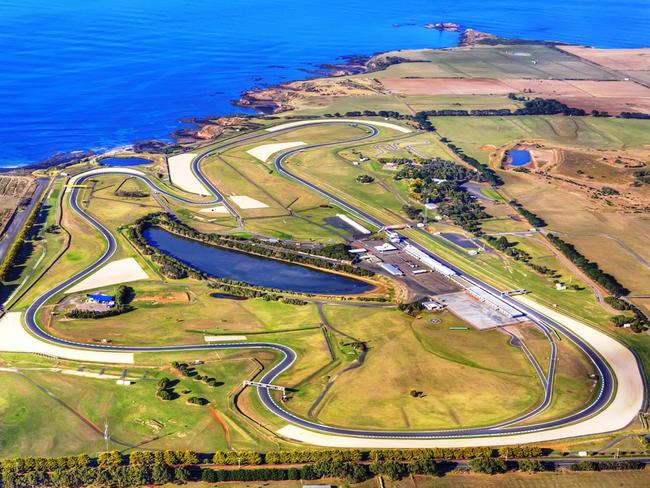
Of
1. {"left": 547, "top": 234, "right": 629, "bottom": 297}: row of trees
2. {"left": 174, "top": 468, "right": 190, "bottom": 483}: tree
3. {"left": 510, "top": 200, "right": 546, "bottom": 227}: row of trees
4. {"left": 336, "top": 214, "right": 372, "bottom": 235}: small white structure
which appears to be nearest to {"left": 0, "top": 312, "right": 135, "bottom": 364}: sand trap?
{"left": 174, "top": 468, "right": 190, "bottom": 483}: tree

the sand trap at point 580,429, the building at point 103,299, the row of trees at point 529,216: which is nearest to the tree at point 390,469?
the sand trap at point 580,429

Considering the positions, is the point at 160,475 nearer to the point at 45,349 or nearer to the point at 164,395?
the point at 164,395

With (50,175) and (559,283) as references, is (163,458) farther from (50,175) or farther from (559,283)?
(50,175)

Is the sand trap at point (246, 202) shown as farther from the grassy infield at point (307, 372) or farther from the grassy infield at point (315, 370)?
the grassy infield at point (315, 370)

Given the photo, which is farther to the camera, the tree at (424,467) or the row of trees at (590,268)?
the row of trees at (590,268)

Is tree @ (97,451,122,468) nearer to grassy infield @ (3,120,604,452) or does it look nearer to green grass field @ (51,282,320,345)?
grassy infield @ (3,120,604,452)

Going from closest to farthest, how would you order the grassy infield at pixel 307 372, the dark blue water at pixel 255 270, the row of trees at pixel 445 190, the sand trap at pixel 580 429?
the sand trap at pixel 580 429
the grassy infield at pixel 307 372
the dark blue water at pixel 255 270
the row of trees at pixel 445 190
